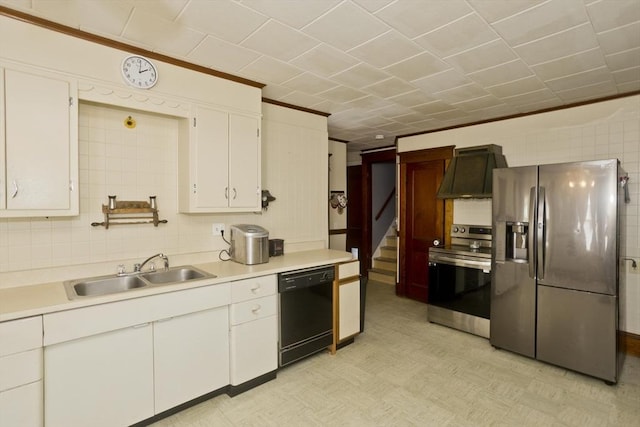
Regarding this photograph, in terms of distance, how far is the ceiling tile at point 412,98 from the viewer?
3.28 meters

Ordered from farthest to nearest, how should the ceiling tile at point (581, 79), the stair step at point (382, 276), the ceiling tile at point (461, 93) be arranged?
1. the stair step at point (382, 276)
2. the ceiling tile at point (461, 93)
3. the ceiling tile at point (581, 79)

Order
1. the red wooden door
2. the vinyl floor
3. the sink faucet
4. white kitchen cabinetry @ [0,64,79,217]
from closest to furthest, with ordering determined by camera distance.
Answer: white kitchen cabinetry @ [0,64,79,217]
the vinyl floor
the sink faucet
the red wooden door

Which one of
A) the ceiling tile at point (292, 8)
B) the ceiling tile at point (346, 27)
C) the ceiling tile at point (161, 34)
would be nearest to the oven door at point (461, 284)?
the ceiling tile at point (346, 27)

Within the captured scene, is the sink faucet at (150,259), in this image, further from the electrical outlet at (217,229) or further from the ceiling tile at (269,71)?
the ceiling tile at (269,71)

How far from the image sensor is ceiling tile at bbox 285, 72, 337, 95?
2855 mm

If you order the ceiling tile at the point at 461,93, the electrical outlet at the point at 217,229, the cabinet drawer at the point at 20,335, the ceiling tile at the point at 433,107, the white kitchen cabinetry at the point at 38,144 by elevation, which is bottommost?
the cabinet drawer at the point at 20,335

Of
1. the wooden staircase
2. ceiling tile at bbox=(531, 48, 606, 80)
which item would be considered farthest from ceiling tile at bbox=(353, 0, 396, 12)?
the wooden staircase

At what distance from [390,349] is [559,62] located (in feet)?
9.67

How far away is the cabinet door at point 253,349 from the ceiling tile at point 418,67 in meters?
2.31

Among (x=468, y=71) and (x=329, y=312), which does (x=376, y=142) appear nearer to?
(x=468, y=71)

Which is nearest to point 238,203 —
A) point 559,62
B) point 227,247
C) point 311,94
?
point 227,247

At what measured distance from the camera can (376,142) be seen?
5672 millimetres

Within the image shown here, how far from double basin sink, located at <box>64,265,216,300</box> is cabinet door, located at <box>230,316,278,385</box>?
1.72 ft

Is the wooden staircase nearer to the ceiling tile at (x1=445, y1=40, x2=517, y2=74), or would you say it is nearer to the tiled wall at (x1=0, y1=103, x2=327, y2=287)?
the tiled wall at (x1=0, y1=103, x2=327, y2=287)
